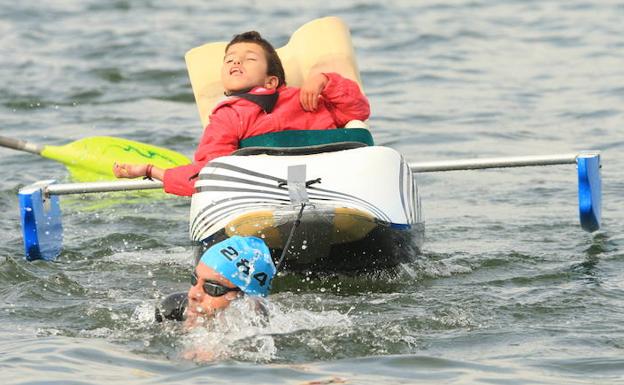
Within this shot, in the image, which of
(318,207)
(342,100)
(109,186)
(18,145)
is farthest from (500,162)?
(18,145)

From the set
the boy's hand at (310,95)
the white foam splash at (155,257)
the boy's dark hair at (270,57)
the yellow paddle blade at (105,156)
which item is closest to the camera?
the boy's hand at (310,95)

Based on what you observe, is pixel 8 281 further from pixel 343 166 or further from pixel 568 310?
pixel 568 310

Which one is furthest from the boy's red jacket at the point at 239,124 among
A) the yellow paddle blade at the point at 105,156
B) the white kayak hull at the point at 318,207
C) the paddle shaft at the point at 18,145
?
the yellow paddle blade at the point at 105,156

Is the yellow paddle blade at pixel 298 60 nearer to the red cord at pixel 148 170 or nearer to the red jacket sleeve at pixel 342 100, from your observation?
the red jacket sleeve at pixel 342 100

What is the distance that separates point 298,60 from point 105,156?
1771 millimetres

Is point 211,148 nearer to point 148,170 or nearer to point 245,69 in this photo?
point 148,170

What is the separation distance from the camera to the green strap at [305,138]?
6922 mm

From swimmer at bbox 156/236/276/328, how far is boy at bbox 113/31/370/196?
128 cm

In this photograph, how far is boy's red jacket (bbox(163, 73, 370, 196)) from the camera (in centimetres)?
693

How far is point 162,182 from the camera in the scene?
7195 millimetres

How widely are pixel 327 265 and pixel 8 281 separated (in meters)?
1.82

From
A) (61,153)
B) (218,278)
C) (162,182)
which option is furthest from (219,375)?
(61,153)

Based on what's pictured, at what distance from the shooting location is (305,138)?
22.9 ft

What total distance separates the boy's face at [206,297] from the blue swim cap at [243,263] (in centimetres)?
3
